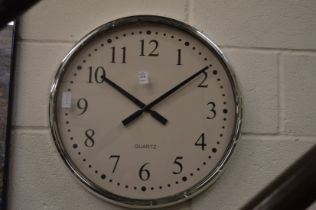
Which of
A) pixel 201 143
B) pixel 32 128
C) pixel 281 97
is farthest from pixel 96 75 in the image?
pixel 281 97

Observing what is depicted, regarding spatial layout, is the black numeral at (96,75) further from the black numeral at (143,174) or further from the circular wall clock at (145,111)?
the black numeral at (143,174)

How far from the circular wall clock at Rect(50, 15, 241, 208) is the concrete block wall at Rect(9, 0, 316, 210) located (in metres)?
0.04

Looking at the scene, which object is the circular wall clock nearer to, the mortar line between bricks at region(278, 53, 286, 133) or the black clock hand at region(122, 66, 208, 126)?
the black clock hand at region(122, 66, 208, 126)

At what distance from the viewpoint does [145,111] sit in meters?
0.91

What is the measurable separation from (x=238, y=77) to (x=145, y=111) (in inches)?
10.0

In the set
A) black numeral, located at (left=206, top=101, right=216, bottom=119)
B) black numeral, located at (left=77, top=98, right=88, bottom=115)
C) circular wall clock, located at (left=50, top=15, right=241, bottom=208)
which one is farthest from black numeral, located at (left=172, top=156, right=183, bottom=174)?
black numeral, located at (left=77, top=98, right=88, bottom=115)

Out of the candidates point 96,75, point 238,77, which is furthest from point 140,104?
point 238,77

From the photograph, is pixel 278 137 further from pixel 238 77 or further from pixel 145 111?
pixel 145 111

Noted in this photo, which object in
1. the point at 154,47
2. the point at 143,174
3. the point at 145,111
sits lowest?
the point at 143,174

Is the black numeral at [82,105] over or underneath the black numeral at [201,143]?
over

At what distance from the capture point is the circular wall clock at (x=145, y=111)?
884 mm

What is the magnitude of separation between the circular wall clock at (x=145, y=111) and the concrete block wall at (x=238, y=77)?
4 centimetres

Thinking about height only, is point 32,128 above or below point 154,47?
below

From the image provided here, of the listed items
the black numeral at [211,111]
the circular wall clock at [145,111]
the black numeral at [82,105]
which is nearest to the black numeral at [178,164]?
the circular wall clock at [145,111]
